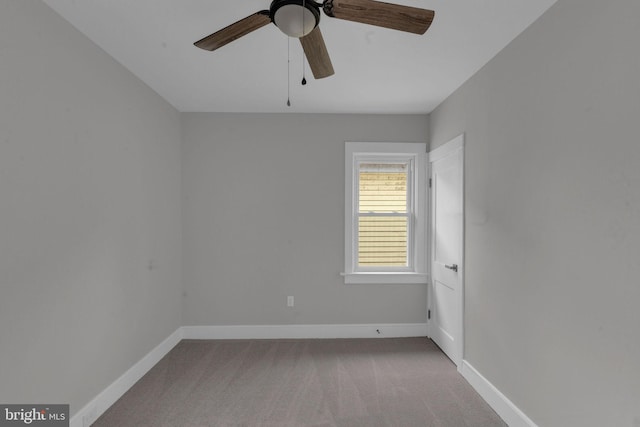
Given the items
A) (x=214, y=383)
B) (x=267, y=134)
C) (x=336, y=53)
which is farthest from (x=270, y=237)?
(x=336, y=53)

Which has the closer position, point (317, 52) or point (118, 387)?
point (317, 52)

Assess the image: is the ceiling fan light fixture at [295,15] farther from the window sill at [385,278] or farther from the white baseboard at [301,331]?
the white baseboard at [301,331]

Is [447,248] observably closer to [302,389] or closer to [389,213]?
[389,213]

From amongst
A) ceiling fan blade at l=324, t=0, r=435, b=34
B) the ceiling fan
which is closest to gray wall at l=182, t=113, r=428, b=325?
the ceiling fan

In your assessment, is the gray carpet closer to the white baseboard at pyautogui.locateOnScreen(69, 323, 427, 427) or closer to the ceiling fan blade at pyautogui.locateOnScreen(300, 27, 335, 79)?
the white baseboard at pyautogui.locateOnScreen(69, 323, 427, 427)

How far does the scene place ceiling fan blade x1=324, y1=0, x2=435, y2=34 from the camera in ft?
4.64

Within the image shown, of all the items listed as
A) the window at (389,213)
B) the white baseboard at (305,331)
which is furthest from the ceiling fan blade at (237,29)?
the white baseboard at (305,331)

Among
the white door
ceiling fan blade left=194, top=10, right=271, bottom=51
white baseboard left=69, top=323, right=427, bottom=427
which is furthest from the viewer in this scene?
white baseboard left=69, top=323, right=427, bottom=427

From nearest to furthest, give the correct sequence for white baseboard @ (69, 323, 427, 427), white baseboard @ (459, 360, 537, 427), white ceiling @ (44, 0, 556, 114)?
white ceiling @ (44, 0, 556, 114)
white baseboard @ (459, 360, 537, 427)
white baseboard @ (69, 323, 427, 427)

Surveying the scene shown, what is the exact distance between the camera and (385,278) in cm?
381

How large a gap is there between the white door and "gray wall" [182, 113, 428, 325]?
342mm

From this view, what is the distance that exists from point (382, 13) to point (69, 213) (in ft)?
6.91

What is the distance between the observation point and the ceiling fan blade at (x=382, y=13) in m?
1.41

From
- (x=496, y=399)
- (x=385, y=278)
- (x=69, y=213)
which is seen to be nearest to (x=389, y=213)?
(x=385, y=278)
